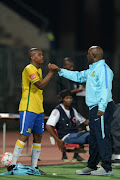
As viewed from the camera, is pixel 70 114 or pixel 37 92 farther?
pixel 70 114

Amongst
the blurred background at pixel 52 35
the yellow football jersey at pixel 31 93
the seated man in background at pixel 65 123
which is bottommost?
the seated man in background at pixel 65 123

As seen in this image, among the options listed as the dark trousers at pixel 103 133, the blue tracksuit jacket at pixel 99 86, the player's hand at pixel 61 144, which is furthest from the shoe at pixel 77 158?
the blue tracksuit jacket at pixel 99 86

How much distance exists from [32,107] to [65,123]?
2.20m

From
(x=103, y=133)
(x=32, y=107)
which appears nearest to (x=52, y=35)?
(x=32, y=107)

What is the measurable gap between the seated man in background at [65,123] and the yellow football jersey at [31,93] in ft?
5.68

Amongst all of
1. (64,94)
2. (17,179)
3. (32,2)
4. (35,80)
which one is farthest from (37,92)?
(32,2)

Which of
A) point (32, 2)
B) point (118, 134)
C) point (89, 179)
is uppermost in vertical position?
point (32, 2)

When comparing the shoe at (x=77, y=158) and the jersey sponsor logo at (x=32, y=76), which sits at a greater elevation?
the jersey sponsor logo at (x=32, y=76)

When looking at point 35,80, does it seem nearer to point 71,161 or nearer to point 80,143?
point 80,143

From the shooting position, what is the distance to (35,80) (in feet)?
31.1

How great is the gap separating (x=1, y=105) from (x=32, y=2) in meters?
9.19

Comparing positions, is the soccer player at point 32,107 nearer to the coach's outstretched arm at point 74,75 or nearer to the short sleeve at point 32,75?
the short sleeve at point 32,75

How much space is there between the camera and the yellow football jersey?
9.50 metres

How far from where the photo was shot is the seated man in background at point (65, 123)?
11.2 meters
